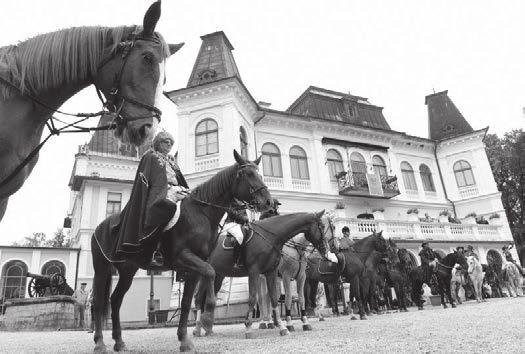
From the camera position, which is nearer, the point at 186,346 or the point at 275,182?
the point at 186,346

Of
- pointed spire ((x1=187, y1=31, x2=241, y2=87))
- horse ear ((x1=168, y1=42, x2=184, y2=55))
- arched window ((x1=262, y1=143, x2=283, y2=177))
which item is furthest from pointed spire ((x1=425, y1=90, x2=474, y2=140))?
horse ear ((x1=168, y1=42, x2=184, y2=55))

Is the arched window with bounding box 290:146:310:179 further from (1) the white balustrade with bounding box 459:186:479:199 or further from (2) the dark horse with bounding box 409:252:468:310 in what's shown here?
(1) the white balustrade with bounding box 459:186:479:199

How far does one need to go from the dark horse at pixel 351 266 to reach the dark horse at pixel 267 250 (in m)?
2.88

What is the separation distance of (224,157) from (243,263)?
50.6 ft

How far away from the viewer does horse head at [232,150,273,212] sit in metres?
6.19

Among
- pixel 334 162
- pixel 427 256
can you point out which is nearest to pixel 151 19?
pixel 427 256

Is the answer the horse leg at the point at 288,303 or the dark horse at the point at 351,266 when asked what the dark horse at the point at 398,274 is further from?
the horse leg at the point at 288,303

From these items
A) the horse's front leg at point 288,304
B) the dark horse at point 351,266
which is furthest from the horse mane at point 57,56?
the dark horse at point 351,266

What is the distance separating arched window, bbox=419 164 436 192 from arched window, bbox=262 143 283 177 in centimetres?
1447

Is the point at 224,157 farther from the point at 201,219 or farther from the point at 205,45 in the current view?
the point at 201,219

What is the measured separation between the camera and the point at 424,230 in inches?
1065

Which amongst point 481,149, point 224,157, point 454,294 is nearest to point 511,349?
point 454,294

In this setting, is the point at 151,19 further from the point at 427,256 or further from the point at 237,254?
the point at 427,256

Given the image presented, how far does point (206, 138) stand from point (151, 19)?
2080 cm
